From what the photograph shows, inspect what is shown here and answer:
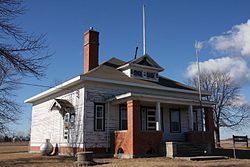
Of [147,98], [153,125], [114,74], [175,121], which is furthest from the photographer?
[175,121]

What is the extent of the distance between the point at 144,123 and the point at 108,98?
3364 mm

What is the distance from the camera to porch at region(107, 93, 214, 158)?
18.7m

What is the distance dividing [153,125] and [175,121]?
6.36 ft

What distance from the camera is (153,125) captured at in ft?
74.5

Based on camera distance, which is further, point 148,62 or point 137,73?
point 148,62

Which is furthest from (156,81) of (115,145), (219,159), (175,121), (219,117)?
(219,117)

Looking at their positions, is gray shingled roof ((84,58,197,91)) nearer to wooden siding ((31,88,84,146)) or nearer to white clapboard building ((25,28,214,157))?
white clapboard building ((25,28,214,157))

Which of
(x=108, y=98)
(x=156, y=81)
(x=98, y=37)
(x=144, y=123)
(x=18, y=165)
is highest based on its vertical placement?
(x=98, y=37)

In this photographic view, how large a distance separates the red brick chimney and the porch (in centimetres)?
459

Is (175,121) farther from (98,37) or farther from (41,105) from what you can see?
(41,105)

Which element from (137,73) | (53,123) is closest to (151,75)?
(137,73)

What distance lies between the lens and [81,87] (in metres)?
20.7

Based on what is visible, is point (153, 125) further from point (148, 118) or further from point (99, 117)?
point (99, 117)

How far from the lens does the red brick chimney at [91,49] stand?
2403 centimetres
